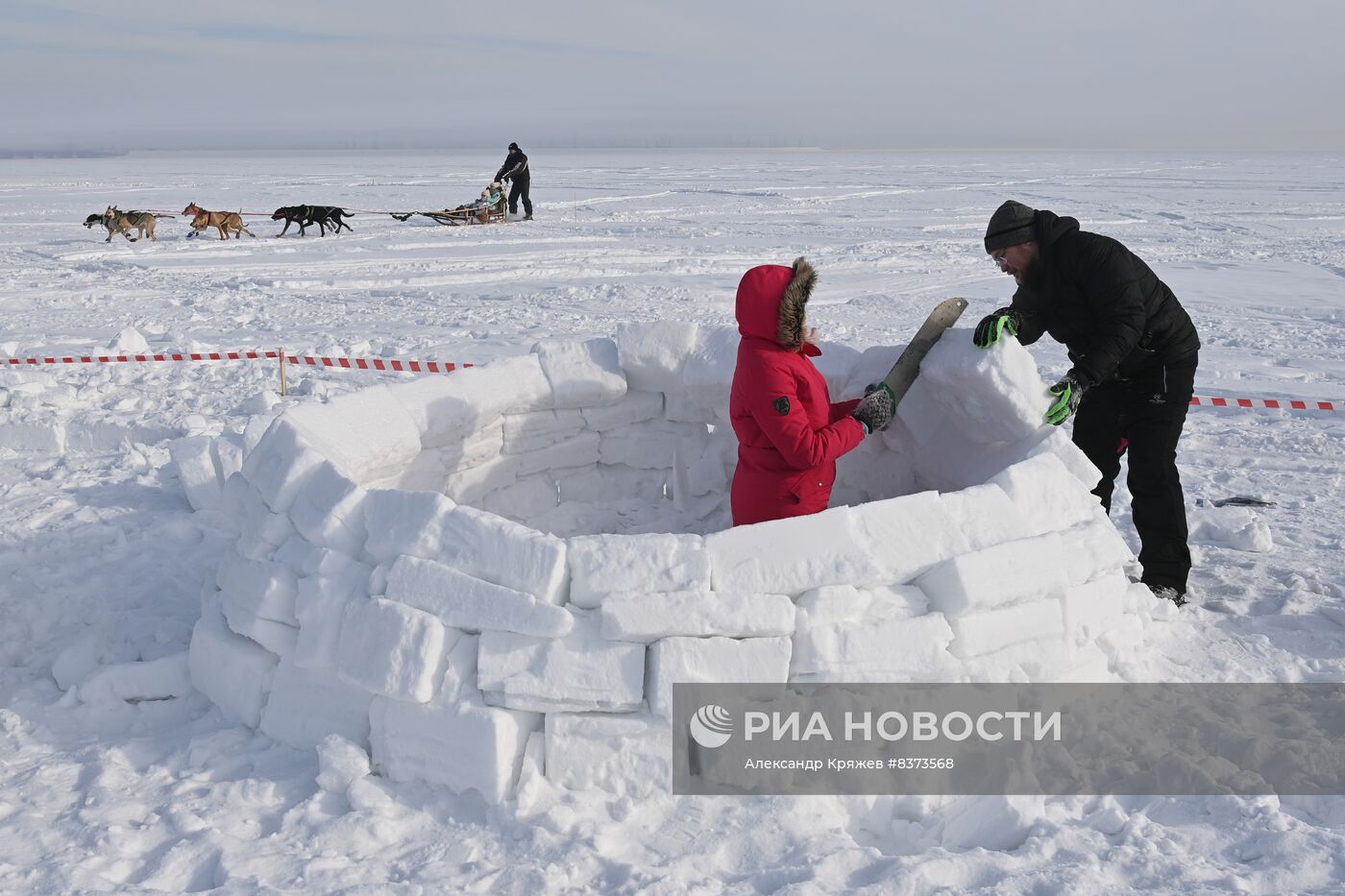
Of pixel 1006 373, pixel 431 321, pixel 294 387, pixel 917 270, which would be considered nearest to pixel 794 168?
Answer: pixel 917 270

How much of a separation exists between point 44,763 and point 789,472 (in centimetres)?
238

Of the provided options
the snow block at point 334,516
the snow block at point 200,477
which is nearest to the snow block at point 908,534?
the snow block at point 334,516

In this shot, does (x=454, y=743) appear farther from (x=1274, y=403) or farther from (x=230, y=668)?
(x=1274, y=403)

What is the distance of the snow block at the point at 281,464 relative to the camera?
3.33 m

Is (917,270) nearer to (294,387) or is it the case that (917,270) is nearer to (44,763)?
(294,387)

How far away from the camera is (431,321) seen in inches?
416

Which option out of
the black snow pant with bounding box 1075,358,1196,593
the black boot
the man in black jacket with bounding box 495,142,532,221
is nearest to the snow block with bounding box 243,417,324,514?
the black snow pant with bounding box 1075,358,1196,593

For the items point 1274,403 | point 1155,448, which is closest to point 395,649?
point 1155,448

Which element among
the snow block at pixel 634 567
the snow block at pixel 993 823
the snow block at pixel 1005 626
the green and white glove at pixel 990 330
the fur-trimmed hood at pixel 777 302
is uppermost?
the fur-trimmed hood at pixel 777 302

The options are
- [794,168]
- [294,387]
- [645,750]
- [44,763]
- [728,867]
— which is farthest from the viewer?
[794,168]

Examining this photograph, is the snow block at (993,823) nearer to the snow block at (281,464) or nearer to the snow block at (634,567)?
the snow block at (634,567)

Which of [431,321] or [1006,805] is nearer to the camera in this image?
[1006,805]

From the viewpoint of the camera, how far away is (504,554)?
292 centimetres

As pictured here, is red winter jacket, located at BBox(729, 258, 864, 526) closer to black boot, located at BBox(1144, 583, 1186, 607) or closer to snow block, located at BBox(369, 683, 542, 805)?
snow block, located at BBox(369, 683, 542, 805)
